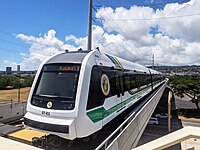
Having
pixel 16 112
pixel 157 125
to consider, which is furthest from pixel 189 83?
pixel 16 112

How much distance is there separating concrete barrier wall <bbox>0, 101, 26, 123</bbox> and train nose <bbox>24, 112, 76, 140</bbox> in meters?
6.32

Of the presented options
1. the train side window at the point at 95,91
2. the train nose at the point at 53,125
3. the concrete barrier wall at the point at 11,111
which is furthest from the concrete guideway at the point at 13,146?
the concrete barrier wall at the point at 11,111

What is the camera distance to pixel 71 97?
5180mm

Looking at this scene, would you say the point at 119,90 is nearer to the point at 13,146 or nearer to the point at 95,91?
the point at 95,91

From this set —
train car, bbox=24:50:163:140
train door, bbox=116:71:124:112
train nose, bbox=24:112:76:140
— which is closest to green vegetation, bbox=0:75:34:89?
train door, bbox=116:71:124:112

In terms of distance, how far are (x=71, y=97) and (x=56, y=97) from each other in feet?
1.68

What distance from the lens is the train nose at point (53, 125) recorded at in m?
4.80

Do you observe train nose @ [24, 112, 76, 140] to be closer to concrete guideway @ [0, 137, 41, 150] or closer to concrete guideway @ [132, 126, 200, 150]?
concrete guideway @ [0, 137, 41, 150]

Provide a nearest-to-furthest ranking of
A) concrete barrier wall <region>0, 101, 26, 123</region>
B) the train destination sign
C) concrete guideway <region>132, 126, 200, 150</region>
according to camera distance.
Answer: concrete guideway <region>132, 126, 200, 150</region>
the train destination sign
concrete barrier wall <region>0, 101, 26, 123</region>

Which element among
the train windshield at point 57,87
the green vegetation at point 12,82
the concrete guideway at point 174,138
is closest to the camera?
the concrete guideway at point 174,138

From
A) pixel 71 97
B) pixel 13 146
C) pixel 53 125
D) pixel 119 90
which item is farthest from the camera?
pixel 119 90

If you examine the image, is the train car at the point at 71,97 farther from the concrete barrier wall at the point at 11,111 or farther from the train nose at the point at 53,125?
the concrete barrier wall at the point at 11,111

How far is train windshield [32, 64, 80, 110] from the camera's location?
5227mm

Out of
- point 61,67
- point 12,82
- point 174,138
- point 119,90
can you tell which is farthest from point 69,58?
point 12,82
